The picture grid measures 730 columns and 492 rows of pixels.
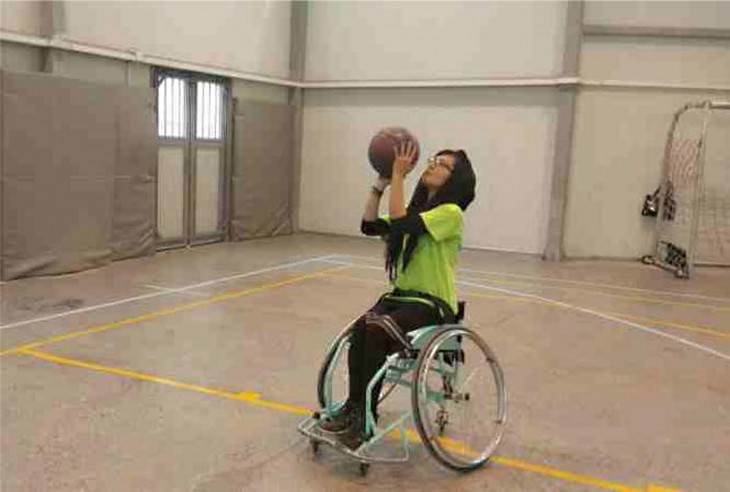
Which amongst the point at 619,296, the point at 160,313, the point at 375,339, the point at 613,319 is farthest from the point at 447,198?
the point at 619,296

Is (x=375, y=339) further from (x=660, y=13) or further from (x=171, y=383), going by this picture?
(x=660, y=13)

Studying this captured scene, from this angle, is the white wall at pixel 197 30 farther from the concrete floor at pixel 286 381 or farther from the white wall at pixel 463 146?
the concrete floor at pixel 286 381

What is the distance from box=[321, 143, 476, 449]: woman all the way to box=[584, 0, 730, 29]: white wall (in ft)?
22.3

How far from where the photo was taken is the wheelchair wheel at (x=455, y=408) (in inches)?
108

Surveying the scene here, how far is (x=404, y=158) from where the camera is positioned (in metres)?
2.95

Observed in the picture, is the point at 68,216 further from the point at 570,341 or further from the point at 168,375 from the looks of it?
the point at 570,341

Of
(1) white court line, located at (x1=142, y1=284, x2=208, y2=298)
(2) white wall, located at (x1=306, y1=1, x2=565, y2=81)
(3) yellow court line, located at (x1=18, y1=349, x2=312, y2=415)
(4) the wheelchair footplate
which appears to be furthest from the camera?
(2) white wall, located at (x1=306, y1=1, x2=565, y2=81)

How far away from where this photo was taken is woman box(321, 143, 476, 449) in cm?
288

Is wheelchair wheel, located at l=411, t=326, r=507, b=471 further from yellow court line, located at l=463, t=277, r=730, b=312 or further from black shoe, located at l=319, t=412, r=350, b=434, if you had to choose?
yellow court line, located at l=463, t=277, r=730, b=312

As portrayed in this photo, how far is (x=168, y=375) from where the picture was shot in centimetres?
410

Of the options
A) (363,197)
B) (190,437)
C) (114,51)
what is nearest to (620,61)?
(363,197)

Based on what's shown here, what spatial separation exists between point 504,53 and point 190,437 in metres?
7.43

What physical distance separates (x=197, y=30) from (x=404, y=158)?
659cm

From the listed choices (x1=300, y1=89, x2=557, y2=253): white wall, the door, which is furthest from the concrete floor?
(x1=300, y1=89, x2=557, y2=253): white wall
